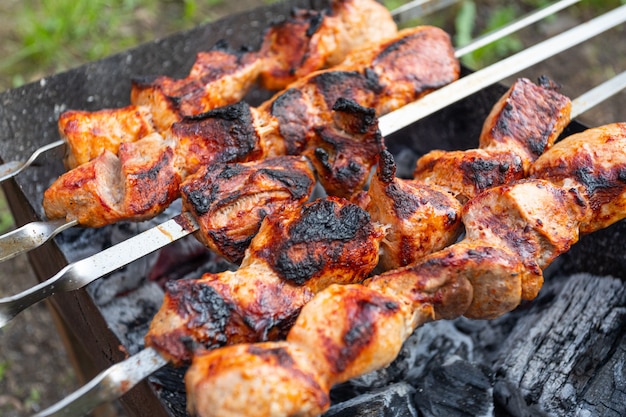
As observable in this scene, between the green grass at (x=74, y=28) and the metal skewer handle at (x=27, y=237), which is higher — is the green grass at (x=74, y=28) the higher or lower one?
the higher one

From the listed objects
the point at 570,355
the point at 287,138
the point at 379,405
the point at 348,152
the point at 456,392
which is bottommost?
the point at 570,355

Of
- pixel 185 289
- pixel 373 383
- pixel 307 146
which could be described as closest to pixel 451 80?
pixel 307 146

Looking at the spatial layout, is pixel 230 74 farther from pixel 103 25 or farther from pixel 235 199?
pixel 103 25

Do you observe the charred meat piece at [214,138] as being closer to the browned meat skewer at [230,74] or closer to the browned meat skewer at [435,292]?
the browned meat skewer at [230,74]

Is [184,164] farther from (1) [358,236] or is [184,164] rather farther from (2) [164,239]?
(1) [358,236]

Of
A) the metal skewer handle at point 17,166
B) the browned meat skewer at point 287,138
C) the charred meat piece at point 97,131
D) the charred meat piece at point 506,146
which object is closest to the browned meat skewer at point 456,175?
the charred meat piece at point 506,146

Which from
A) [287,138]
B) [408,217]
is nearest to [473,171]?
[408,217]
